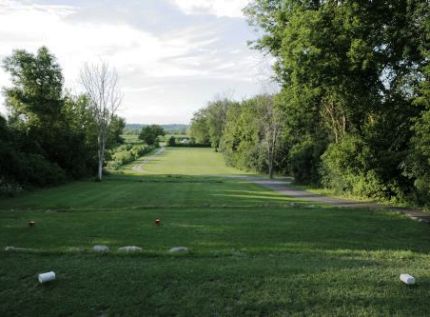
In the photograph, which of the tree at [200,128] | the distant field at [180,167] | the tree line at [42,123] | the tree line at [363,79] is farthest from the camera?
the tree at [200,128]

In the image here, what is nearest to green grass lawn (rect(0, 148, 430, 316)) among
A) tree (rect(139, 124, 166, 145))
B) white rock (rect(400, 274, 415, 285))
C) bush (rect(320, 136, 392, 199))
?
white rock (rect(400, 274, 415, 285))

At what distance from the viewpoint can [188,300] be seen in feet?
14.8

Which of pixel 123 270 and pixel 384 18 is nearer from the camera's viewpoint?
pixel 123 270

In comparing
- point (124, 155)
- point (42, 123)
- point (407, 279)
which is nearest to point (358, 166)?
point (407, 279)

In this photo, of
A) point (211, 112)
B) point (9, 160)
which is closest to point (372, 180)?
point (9, 160)

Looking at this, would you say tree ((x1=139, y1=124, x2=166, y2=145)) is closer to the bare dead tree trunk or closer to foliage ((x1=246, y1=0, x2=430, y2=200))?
the bare dead tree trunk

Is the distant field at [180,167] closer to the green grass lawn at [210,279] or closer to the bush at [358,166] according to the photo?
the bush at [358,166]

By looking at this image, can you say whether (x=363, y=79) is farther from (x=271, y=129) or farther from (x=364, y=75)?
(x=271, y=129)

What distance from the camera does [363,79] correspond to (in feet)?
61.3

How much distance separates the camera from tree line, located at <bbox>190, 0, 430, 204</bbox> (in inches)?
623

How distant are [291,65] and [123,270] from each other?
45.0 feet

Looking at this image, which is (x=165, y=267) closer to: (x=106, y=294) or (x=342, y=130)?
(x=106, y=294)

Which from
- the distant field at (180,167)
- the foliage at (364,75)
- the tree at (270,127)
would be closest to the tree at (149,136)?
the distant field at (180,167)

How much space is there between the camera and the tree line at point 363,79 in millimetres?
15827
